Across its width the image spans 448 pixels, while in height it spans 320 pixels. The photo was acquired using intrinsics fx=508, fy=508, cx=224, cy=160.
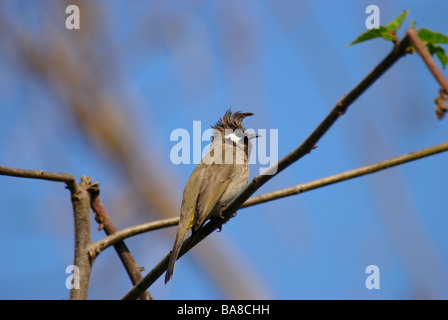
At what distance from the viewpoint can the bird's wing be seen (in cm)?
402

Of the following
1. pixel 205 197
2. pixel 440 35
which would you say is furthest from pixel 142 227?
pixel 440 35

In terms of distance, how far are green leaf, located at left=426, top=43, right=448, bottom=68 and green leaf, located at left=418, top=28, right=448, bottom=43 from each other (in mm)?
20

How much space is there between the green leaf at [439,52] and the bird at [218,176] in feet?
7.52

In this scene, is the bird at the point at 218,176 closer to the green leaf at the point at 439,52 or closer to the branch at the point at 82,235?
the branch at the point at 82,235

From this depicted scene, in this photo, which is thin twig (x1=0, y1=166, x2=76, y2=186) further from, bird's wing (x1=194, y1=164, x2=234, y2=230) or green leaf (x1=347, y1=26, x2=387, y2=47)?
green leaf (x1=347, y1=26, x2=387, y2=47)

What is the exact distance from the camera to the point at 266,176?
1992 millimetres

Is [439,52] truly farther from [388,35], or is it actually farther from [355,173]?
[355,173]

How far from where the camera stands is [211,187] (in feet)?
14.5

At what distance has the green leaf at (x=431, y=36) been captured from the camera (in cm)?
131

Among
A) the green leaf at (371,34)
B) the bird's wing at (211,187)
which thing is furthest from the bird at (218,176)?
the green leaf at (371,34)

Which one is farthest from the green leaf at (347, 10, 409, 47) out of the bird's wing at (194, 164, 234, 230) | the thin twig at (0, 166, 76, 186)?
the bird's wing at (194, 164, 234, 230)
